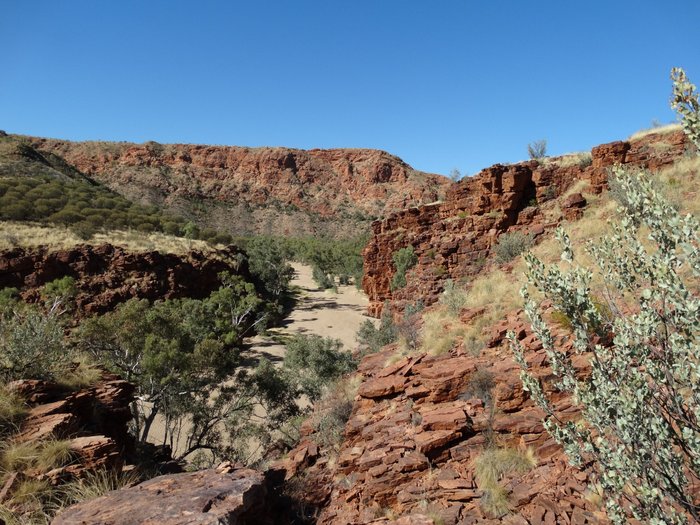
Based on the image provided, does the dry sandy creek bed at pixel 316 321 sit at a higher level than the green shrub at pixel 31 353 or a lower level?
lower

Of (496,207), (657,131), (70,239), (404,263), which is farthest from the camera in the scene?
(70,239)

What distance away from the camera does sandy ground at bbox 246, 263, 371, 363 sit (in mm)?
22828

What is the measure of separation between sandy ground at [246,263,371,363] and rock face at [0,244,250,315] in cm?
633

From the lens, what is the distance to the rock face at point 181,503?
11.7 ft

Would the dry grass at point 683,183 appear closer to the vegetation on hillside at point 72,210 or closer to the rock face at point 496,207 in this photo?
the rock face at point 496,207

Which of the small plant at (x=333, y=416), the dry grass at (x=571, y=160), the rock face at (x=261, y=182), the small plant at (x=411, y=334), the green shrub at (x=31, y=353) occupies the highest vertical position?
the rock face at (x=261, y=182)

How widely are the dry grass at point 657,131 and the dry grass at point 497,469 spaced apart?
16997 mm

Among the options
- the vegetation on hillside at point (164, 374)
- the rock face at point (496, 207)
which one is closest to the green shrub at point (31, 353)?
the vegetation on hillside at point (164, 374)

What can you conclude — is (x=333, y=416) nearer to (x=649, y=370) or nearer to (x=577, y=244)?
(x=649, y=370)

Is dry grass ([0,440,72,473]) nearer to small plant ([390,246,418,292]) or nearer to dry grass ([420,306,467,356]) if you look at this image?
dry grass ([420,306,467,356])

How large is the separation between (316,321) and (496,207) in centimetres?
1531

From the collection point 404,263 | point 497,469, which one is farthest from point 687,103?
point 404,263

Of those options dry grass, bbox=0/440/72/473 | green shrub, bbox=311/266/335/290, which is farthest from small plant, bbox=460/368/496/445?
green shrub, bbox=311/266/335/290

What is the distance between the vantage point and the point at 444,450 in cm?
574
